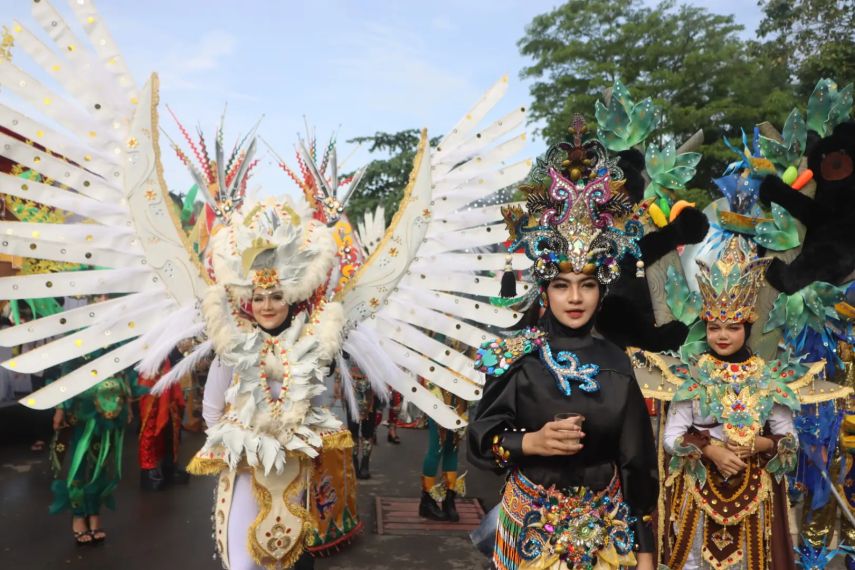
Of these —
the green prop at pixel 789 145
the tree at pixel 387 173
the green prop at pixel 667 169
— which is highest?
the tree at pixel 387 173

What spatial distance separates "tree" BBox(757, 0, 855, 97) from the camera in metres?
16.1

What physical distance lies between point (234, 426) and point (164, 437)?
169 inches

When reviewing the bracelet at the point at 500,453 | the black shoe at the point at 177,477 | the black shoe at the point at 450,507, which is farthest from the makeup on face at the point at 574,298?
the black shoe at the point at 177,477

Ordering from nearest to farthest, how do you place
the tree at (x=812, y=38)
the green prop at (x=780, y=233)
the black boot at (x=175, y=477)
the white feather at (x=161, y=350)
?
the white feather at (x=161, y=350)
the green prop at (x=780, y=233)
the black boot at (x=175, y=477)
the tree at (x=812, y=38)

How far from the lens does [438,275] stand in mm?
4148

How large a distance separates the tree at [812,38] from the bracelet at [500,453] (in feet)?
53.9

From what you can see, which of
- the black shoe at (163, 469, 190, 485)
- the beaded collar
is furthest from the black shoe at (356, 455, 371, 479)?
the beaded collar

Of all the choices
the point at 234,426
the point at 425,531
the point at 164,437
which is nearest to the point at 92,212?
the point at 234,426

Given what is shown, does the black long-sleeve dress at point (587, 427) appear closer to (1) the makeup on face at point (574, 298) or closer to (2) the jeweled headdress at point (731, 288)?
(1) the makeup on face at point (574, 298)

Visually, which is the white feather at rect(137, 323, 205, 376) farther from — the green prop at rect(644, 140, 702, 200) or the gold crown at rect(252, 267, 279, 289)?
the green prop at rect(644, 140, 702, 200)

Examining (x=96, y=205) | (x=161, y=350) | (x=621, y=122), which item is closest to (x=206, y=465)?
(x=161, y=350)

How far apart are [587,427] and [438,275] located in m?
1.79

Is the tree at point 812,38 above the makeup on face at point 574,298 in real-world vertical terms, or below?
above

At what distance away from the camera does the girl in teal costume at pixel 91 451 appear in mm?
5414
